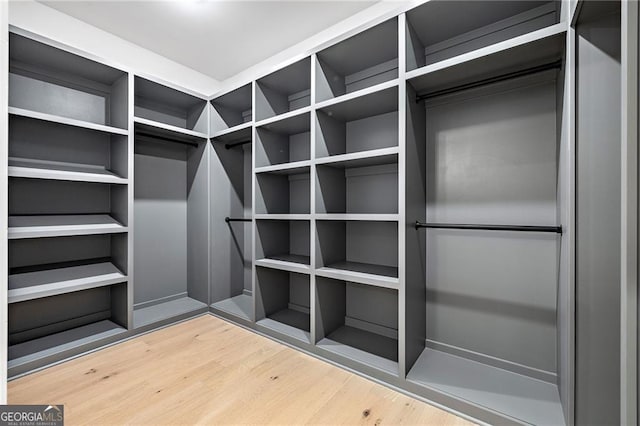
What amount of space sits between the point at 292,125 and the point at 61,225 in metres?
1.92

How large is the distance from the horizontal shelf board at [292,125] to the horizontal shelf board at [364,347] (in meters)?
1.70

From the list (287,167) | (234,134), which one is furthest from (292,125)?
(234,134)

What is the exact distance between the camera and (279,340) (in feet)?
7.36

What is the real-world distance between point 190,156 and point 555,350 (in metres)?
3.37

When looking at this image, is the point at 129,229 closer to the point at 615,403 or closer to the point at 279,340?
the point at 279,340

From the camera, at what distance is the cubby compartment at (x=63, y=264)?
6.45 ft

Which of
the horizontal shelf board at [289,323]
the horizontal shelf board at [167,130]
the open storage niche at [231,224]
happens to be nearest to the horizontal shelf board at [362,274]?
the horizontal shelf board at [289,323]

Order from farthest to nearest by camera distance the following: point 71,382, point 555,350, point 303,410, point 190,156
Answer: point 190,156, point 71,382, point 555,350, point 303,410

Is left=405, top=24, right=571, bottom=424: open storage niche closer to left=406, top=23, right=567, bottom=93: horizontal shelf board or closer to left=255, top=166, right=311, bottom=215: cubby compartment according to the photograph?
left=406, top=23, right=567, bottom=93: horizontal shelf board

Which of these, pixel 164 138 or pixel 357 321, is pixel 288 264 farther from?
pixel 164 138

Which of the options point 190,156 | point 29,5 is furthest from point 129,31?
point 190,156

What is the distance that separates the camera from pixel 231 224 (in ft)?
10.0

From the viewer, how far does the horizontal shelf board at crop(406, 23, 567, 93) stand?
130cm

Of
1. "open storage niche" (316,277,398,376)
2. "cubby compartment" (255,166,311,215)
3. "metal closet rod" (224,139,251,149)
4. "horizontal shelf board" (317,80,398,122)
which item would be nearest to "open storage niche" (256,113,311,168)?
"cubby compartment" (255,166,311,215)
